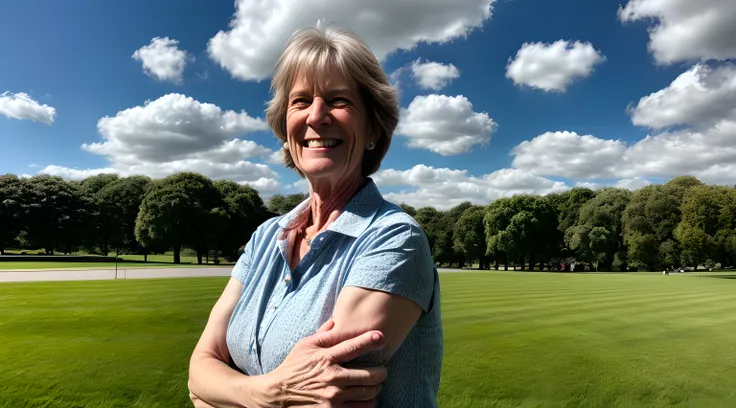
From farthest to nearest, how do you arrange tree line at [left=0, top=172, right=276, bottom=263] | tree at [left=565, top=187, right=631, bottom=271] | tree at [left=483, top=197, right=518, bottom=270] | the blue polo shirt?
tree at [left=483, top=197, right=518, bottom=270]
tree at [left=565, top=187, right=631, bottom=271]
tree line at [left=0, top=172, right=276, bottom=263]
the blue polo shirt

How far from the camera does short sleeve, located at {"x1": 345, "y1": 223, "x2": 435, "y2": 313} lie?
5.54 feet

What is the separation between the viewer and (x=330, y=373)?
161cm

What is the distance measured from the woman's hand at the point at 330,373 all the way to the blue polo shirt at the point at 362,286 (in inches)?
2.6

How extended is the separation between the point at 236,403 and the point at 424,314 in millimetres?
777

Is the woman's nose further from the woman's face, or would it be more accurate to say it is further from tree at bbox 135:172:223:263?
tree at bbox 135:172:223:263

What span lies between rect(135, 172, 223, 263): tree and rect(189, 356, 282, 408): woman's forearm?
48356mm

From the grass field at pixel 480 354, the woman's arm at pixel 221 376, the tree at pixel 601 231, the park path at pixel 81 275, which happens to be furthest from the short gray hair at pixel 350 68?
the tree at pixel 601 231

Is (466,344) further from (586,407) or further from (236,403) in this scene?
(236,403)

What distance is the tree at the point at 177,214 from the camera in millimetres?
47594

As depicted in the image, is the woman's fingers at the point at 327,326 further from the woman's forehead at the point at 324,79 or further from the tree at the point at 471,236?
the tree at the point at 471,236

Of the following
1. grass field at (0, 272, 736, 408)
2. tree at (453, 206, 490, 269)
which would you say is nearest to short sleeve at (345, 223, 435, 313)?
grass field at (0, 272, 736, 408)

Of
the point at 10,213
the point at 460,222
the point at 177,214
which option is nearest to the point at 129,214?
the point at 10,213

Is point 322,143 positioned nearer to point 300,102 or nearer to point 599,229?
point 300,102

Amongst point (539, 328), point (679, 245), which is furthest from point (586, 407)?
point (679, 245)
